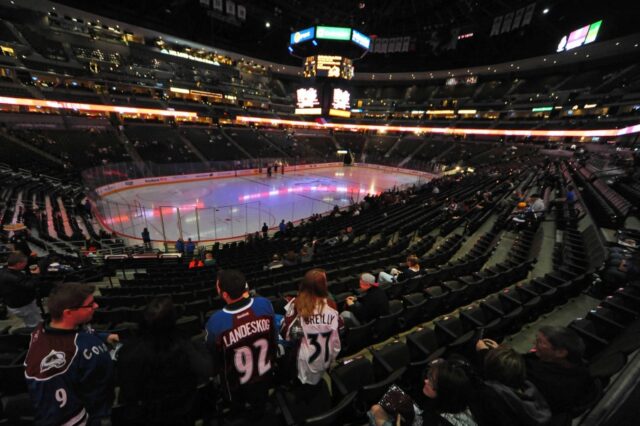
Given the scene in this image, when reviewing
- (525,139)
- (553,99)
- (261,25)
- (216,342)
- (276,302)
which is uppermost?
(261,25)

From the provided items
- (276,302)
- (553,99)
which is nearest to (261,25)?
(553,99)

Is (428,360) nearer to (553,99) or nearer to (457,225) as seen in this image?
(457,225)

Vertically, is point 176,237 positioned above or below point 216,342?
below

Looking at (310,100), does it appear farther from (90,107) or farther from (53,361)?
(53,361)

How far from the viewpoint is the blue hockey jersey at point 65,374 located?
1.67 meters

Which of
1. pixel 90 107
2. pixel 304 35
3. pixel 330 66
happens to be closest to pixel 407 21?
pixel 330 66

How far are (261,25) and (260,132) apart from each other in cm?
1853

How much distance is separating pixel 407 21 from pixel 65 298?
5183 cm

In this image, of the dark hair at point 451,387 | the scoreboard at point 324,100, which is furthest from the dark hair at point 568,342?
the scoreboard at point 324,100

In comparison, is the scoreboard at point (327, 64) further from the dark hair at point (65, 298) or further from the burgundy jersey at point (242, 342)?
the dark hair at point (65, 298)

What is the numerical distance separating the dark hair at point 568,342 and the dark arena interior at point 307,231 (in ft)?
0.05

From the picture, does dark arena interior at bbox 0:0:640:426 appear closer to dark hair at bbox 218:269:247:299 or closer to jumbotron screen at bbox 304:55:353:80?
dark hair at bbox 218:269:247:299

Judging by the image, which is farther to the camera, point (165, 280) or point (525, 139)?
point (525, 139)

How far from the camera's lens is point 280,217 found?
1750cm
